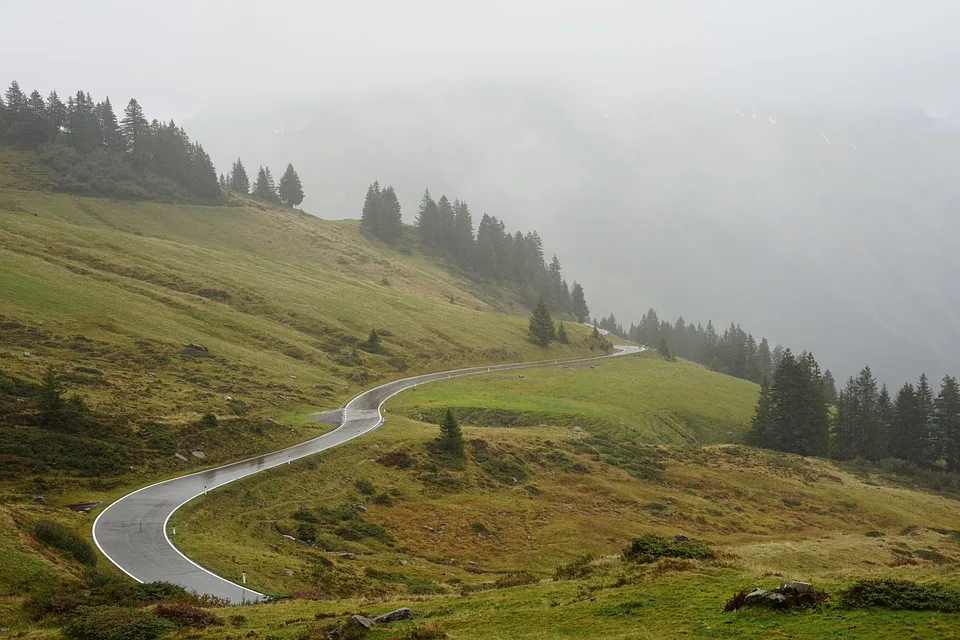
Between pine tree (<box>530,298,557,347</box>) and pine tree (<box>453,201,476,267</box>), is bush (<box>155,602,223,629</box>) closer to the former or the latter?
pine tree (<box>530,298,557,347</box>)

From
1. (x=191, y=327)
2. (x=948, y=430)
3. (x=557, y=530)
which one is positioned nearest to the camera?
(x=557, y=530)

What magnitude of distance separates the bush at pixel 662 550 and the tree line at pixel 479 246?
14979 centimetres

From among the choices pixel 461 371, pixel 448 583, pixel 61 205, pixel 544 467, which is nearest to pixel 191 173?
pixel 61 205

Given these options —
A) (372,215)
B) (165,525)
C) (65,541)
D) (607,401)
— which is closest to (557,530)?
(165,525)

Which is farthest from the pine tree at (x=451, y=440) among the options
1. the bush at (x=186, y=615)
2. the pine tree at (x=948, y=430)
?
the pine tree at (x=948, y=430)

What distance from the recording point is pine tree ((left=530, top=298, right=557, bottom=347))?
117500 mm

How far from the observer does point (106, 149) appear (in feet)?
491

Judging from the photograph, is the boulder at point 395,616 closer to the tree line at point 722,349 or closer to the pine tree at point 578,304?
the tree line at point 722,349

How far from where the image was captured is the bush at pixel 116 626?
51.8 feet

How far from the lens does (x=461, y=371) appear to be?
92500 mm

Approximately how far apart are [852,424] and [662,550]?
2852 inches

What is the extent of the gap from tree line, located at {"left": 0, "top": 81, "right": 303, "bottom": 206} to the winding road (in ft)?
405

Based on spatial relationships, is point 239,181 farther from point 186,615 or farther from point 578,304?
point 186,615

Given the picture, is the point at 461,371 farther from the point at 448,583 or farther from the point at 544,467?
the point at 448,583
